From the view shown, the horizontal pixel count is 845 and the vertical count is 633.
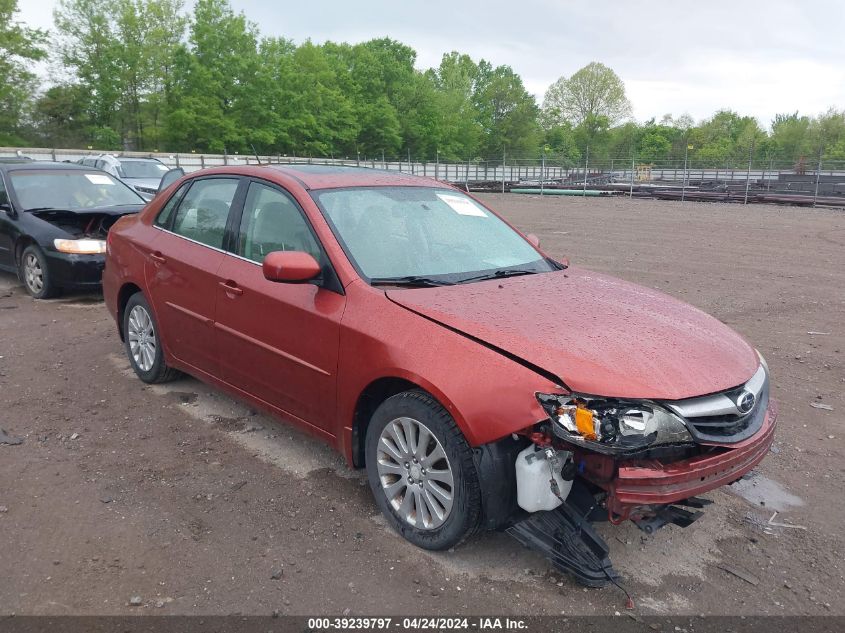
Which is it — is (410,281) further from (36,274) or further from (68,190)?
(68,190)

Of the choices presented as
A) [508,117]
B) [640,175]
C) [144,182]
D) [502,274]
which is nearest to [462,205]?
[502,274]

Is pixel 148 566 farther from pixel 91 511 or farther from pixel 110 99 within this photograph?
pixel 110 99

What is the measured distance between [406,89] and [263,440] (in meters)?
69.7

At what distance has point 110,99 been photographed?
4712cm

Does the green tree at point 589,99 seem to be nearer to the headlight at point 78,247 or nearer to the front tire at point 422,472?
the headlight at point 78,247

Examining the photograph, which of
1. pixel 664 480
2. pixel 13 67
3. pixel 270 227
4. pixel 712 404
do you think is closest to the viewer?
pixel 664 480

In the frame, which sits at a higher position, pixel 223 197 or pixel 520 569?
pixel 223 197

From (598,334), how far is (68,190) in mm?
8348

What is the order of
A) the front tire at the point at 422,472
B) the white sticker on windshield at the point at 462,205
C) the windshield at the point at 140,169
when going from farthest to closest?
the windshield at the point at 140,169 < the white sticker on windshield at the point at 462,205 < the front tire at the point at 422,472

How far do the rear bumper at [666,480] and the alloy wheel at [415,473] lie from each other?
705 millimetres

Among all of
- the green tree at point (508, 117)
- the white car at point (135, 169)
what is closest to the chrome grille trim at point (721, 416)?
the white car at point (135, 169)

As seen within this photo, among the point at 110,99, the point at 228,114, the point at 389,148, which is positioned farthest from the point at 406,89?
the point at 110,99

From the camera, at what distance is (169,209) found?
4.96 metres

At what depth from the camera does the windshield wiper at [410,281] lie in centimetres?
346
